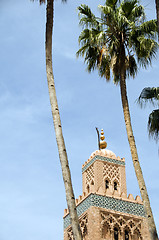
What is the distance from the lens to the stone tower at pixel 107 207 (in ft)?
83.6

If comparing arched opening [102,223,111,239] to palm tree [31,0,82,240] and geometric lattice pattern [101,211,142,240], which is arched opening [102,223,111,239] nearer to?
geometric lattice pattern [101,211,142,240]

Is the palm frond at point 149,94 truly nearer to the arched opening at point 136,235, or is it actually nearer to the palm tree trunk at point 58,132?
the palm tree trunk at point 58,132

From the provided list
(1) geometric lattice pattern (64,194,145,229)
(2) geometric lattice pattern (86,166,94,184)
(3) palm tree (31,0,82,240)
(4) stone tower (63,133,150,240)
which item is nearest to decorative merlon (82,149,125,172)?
(4) stone tower (63,133,150,240)

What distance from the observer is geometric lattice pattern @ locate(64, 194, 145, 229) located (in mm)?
26078

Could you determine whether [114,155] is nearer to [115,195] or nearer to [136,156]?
[115,195]

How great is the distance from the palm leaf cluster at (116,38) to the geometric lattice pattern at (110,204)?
1203 cm

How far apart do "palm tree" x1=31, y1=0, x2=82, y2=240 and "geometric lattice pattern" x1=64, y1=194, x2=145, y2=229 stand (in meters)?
14.8

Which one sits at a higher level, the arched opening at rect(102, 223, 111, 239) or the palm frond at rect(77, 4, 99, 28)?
the palm frond at rect(77, 4, 99, 28)

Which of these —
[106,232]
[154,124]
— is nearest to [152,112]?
[154,124]

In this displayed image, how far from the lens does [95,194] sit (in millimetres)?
26391

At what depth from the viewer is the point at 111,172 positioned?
2891 centimetres

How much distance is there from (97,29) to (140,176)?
596cm

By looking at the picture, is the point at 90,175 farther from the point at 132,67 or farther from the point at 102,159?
the point at 132,67

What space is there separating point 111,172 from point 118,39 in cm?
1501
